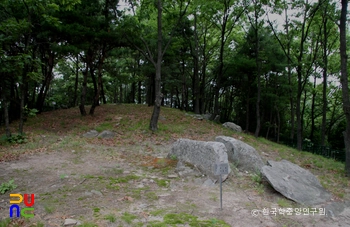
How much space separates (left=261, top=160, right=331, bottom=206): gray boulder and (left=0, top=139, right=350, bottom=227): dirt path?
259mm

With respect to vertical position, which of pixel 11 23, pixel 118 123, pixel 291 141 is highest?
pixel 11 23

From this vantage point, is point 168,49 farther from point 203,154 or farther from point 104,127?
point 203,154

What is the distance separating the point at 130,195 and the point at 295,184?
3704 millimetres

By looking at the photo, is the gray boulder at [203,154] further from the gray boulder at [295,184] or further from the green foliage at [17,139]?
the green foliage at [17,139]

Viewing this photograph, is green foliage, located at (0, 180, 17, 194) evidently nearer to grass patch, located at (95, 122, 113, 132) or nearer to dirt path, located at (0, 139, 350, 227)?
dirt path, located at (0, 139, 350, 227)

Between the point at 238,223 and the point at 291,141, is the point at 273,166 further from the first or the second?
the point at 291,141

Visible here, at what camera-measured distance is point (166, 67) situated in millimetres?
17031

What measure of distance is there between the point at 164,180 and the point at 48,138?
21.0 ft

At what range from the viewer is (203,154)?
225 inches

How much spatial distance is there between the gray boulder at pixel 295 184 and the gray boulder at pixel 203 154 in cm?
109

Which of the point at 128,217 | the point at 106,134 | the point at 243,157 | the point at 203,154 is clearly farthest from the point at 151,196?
the point at 106,134

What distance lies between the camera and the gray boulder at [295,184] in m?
A: 4.59

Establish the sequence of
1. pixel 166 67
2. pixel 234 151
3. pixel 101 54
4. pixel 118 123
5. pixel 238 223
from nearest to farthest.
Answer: pixel 238 223, pixel 234 151, pixel 118 123, pixel 101 54, pixel 166 67

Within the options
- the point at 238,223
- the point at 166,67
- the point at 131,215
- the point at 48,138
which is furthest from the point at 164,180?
the point at 166,67
